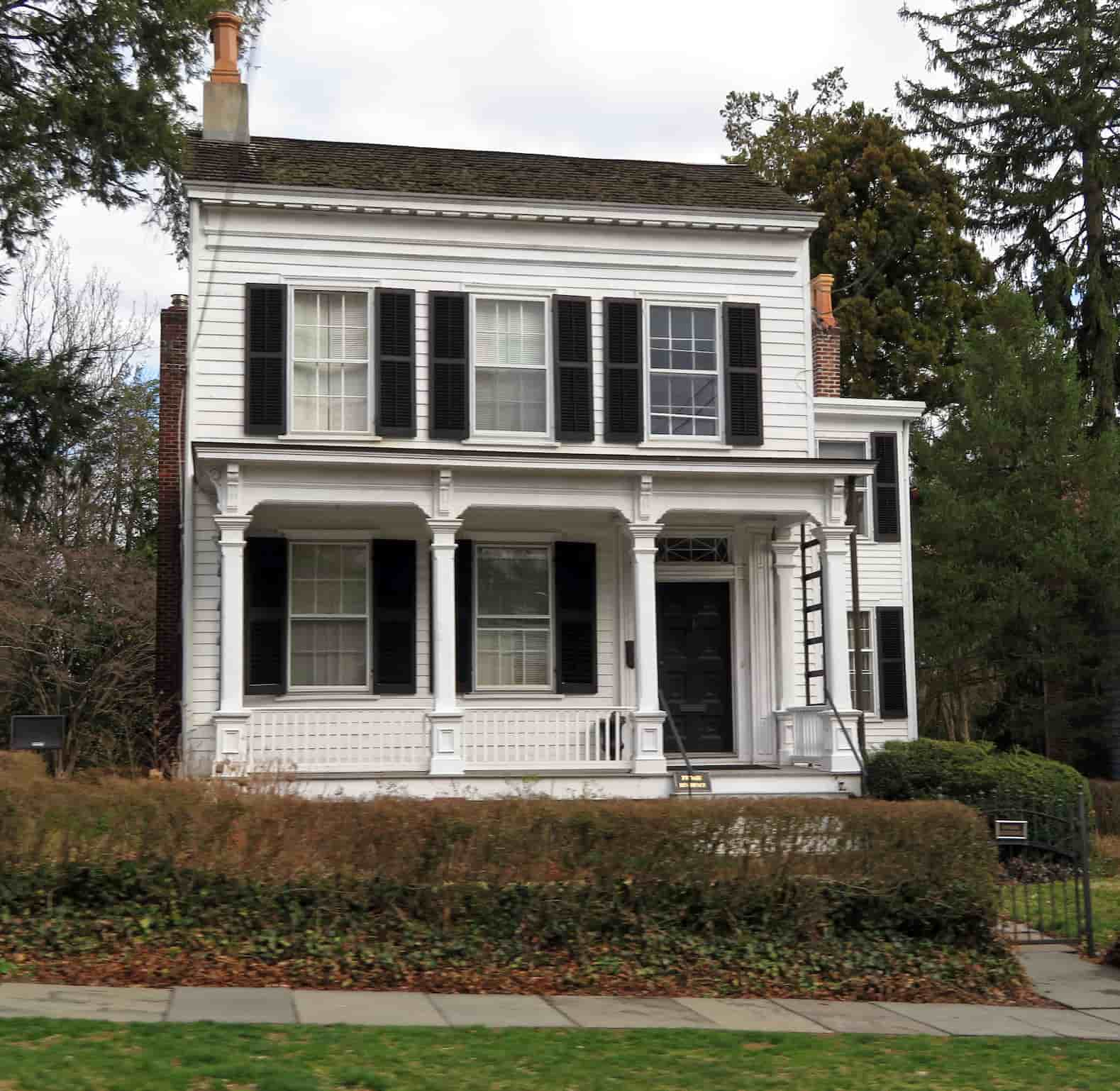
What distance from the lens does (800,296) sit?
19875mm

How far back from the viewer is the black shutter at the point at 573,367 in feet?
61.8

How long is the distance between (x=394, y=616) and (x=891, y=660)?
26.4ft

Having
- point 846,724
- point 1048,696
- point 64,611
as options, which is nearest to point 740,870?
point 846,724

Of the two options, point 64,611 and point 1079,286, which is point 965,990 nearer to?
point 64,611

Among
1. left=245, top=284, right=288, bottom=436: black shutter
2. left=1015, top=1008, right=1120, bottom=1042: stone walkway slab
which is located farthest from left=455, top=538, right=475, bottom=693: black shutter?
left=1015, top=1008, right=1120, bottom=1042: stone walkway slab

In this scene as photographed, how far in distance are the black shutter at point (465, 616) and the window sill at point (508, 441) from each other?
1.25 meters

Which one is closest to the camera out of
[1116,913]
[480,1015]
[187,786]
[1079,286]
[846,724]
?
[480,1015]

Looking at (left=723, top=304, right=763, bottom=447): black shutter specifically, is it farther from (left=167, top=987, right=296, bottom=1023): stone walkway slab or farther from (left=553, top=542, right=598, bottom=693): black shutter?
(left=167, top=987, right=296, bottom=1023): stone walkway slab

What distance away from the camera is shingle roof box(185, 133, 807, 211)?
1884 cm

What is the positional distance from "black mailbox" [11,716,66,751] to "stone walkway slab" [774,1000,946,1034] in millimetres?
10714

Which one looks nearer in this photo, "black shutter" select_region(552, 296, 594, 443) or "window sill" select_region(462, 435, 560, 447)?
"window sill" select_region(462, 435, 560, 447)

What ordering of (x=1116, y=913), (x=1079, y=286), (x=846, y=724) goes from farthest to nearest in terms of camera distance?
(x=1079, y=286), (x=846, y=724), (x=1116, y=913)

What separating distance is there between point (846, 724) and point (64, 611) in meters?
17.5

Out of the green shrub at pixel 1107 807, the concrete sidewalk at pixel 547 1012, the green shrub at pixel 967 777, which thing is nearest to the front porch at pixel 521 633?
the green shrub at pixel 967 777
